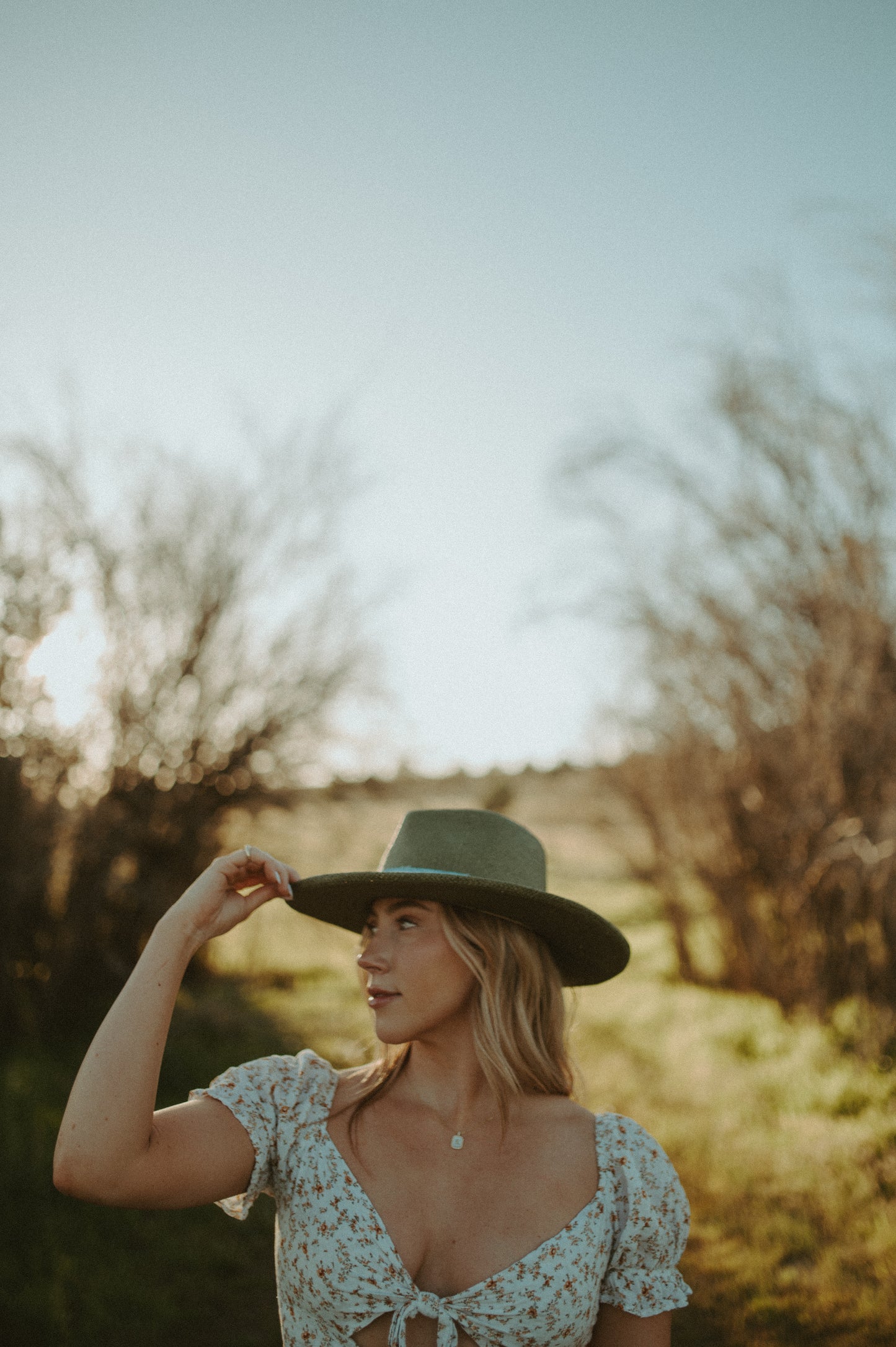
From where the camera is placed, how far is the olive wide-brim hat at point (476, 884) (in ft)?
6.39

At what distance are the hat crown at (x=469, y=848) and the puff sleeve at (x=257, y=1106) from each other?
498 mm

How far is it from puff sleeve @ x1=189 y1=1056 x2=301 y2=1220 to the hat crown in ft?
1.63

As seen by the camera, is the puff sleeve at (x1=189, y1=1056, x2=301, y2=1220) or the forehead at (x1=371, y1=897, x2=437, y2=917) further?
the forehead at (x1=371, y1=897, x2=437, y2=917)

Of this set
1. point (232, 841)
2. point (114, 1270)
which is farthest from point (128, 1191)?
point (232, 841)

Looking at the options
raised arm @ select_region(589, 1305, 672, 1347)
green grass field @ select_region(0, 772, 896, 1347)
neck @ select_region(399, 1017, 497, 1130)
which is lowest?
green grass field @ select_region(0, 772, 896, 1347)

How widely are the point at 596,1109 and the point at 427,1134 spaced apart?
382cm

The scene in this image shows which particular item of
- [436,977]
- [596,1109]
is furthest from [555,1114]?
[596,1109]

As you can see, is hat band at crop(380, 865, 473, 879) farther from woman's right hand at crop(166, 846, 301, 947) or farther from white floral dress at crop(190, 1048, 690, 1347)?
white floral dress at crop(190, 1048, 690, 1347)

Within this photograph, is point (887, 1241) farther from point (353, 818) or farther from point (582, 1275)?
point (353, 818)

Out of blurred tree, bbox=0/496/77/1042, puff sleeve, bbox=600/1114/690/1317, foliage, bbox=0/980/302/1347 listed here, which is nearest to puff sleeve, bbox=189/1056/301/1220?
puff sleeve, bbox=600/1114/690/1317

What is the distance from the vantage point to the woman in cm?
166

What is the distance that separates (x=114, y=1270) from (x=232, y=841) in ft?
11.8

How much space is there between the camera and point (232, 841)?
6.99m

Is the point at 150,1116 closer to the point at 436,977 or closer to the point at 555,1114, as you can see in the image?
the point at 436,977
